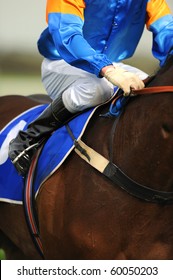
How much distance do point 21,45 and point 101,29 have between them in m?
4.87

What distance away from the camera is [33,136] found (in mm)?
3049

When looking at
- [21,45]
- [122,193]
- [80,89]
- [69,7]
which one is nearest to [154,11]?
[69,7]

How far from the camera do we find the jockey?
8.88 ft

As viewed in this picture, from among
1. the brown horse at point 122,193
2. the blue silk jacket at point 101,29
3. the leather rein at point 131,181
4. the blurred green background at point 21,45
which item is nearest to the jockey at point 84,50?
the blue silk jacket at point 101,29

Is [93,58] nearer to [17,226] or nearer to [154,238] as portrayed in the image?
[154,238]

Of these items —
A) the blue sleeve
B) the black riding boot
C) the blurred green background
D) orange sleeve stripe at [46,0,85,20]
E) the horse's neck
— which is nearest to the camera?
the horse's neck

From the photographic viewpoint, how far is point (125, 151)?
105 inches

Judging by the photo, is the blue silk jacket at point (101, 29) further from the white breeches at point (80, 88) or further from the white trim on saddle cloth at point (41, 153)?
the white trim on saddle cloth at point (41, 153)

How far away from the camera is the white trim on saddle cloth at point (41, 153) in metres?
2.83

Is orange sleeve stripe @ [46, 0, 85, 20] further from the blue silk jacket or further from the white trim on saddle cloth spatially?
the white trim on saddle cloth

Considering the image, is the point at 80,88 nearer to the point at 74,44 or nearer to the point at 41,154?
the point at 74,44

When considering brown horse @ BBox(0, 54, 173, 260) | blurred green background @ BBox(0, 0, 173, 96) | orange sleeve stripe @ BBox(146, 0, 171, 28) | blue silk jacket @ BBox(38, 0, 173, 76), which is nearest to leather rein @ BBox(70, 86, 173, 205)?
brown horse @ BBox(0, 54, 173, 260)

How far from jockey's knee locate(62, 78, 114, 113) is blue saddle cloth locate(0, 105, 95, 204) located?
1.8 inches

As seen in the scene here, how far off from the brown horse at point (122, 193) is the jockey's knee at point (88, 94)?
6 cm
